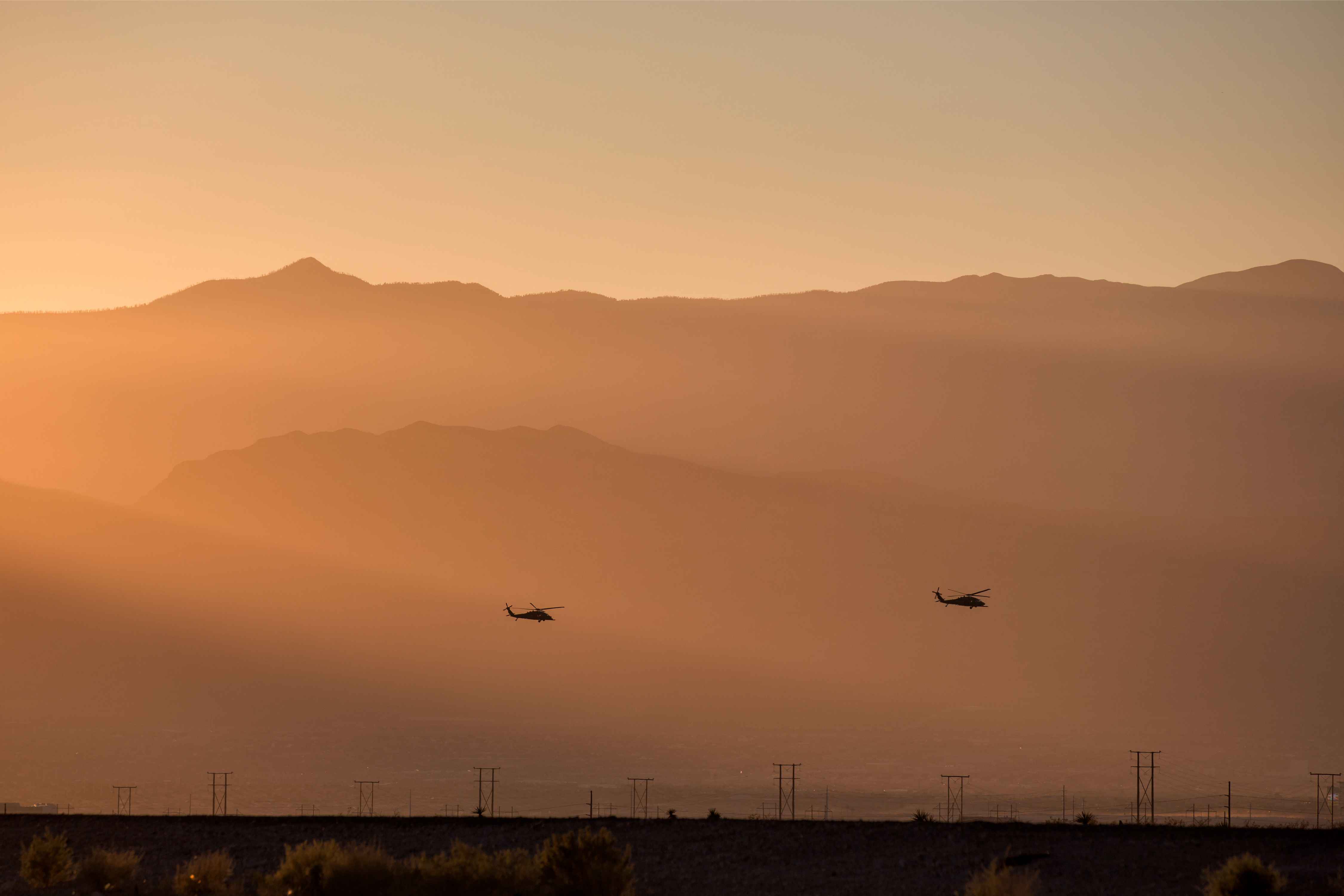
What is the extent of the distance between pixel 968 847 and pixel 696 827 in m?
11.9

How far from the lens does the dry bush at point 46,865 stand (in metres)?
55.9

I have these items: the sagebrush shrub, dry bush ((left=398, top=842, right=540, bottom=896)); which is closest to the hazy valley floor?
dry bush ((left=398, top=842, right=540, bottom=896))

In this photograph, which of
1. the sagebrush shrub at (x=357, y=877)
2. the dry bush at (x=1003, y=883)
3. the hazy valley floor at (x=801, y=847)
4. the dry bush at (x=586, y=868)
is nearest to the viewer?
the dry bush at (x=1003, y=883)

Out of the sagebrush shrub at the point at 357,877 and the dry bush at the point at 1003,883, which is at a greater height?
the dry bush at the point at 1003,883

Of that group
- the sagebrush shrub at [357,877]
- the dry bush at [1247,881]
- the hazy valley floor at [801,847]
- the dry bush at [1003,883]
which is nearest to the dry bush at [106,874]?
the hazy valley floor at [801,847]

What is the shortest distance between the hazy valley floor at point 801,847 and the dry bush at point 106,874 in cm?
171

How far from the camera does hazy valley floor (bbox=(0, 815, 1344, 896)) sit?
53.7 m

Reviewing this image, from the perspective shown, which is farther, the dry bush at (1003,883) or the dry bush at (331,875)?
the dry bush at (331,875)

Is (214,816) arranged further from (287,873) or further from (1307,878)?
(1307,878)

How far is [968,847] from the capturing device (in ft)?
191

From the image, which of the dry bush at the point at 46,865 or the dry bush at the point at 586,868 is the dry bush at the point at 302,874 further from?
the dry bush at the point at 46,865

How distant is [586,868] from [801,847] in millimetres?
12877

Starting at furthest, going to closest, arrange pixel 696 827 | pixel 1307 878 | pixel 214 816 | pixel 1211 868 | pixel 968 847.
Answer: pixel 214 816 < pixel 696 827 < pixel 968 847 < pixel 1211 868 < pixel 1307 878

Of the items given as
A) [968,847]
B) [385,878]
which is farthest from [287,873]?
[968,847]
